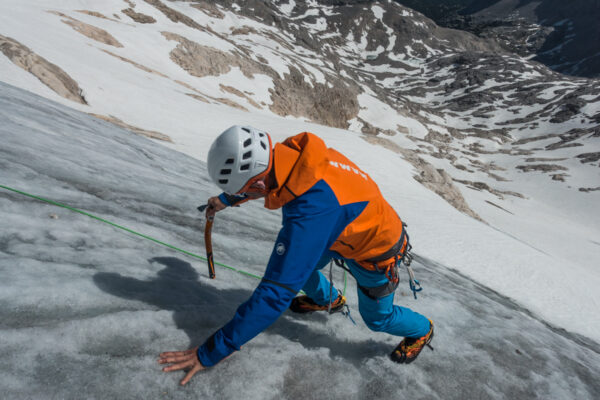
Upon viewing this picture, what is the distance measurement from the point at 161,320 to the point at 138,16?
148 feet

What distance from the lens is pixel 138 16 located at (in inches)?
1480

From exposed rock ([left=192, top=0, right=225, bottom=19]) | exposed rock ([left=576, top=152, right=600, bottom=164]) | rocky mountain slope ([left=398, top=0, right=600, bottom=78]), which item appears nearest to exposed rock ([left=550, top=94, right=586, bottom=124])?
exposed rock ([left=576, top=152, right=600, bottom=164])

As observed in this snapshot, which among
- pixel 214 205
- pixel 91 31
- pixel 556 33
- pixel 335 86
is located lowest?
pixel 214 205

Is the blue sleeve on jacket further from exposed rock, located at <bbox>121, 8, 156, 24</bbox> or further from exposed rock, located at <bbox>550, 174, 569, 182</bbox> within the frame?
exposed rock, located at <bbox>550, 174, 569, 182</bbox>

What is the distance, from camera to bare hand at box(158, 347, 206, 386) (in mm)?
2305

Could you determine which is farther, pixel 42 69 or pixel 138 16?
pixel 138 16

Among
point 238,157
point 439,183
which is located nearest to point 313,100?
point 439,183

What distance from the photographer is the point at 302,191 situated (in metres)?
2.38

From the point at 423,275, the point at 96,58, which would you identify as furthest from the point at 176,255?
the point at 96,58

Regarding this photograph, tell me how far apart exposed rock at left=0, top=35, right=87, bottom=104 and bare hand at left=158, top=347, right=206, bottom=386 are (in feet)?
46.4

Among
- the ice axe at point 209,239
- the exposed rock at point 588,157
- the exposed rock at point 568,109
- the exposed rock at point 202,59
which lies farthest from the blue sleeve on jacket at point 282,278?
the exposed rock at point 568,109

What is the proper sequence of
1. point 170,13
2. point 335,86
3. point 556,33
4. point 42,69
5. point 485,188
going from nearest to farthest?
point 42,69 < point 485,188 < point 170,13 < point 335,86 < point 556,33

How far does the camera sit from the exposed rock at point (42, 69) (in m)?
12.3

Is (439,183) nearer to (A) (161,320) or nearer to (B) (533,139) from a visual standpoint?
(A) (161,320)
